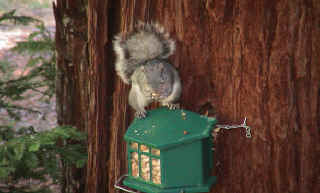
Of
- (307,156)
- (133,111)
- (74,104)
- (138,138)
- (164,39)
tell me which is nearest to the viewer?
(138,138)

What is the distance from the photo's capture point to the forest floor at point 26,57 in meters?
6.61

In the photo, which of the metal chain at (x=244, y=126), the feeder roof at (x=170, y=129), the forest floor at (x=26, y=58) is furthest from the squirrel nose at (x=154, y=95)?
the forest floor at (x=26, y=58)

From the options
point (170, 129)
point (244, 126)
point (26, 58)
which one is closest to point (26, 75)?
point (170, 129)

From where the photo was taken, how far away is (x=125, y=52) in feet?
7.09

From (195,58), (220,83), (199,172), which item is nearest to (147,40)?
(195,58)

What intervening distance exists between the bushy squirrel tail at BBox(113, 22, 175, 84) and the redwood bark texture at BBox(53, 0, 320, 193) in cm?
6

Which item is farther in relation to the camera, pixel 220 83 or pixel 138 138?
pixel 220 83

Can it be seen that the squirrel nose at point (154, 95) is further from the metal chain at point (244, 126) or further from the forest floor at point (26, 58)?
the forest floor at point (26, 58)

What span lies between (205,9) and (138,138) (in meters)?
0.76

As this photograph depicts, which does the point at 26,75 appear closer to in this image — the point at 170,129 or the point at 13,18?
the point at 13,18

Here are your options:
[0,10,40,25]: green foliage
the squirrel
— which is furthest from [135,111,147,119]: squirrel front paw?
[0,10,40,25]: green foliage

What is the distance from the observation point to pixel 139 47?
2119mm

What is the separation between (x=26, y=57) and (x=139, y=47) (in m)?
7.77

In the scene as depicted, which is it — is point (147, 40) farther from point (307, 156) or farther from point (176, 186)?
point (307, 156)
